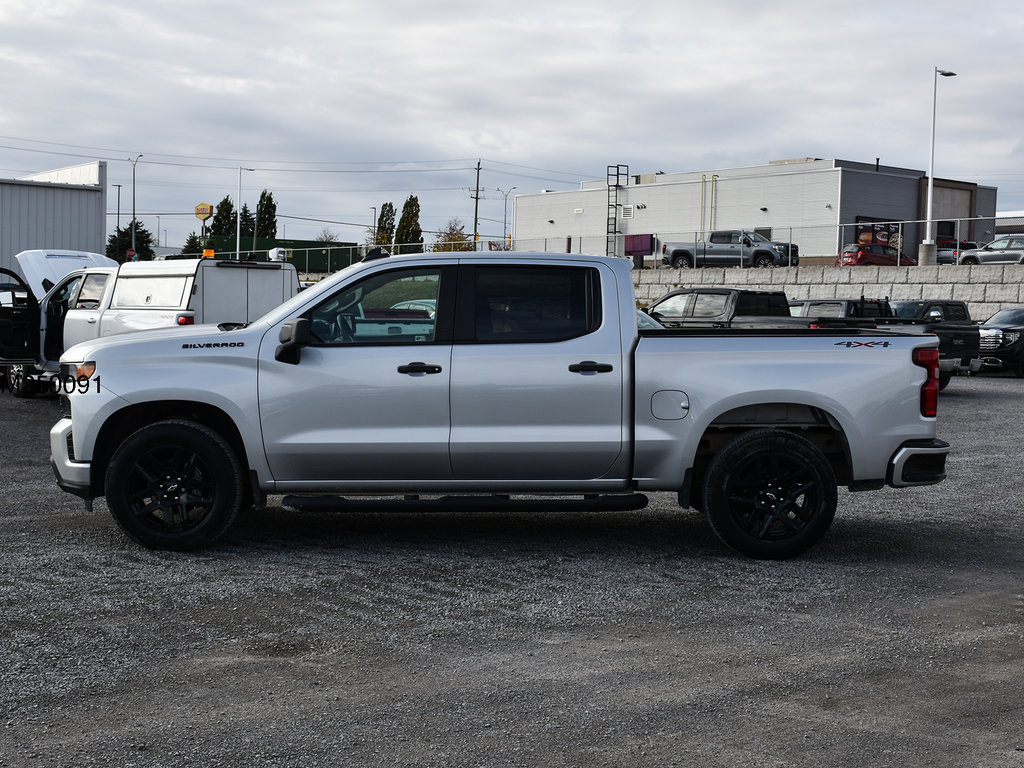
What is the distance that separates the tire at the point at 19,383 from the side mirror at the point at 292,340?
38.0ft

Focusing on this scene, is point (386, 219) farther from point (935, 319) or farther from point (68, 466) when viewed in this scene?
point (68, 466)

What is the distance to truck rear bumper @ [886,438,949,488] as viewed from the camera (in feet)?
23.8

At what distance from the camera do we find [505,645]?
5.48 m

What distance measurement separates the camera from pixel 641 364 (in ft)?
23.4

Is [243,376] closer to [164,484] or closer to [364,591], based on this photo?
[164,484]

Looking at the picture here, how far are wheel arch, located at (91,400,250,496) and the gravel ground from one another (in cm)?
57

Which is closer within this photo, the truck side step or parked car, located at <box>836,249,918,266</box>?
the truck side step

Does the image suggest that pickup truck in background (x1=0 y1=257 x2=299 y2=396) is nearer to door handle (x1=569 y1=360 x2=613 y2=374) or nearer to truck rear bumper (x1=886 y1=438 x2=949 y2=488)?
door handle (x1=569 y1=360 x2=613 y2=374)

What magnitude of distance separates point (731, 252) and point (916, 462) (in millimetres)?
34585

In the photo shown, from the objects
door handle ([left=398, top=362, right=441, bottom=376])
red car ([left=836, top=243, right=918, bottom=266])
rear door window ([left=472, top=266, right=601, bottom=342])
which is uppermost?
red car ([left=836, top=243, right=918, bottom=266])

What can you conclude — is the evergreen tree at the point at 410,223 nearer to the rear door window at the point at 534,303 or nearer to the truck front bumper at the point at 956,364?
the truck front bumper at the point at 956,364

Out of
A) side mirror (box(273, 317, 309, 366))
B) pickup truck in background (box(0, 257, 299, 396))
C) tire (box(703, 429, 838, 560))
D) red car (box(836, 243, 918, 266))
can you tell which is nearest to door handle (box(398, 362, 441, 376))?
side mirror (box(273, 317, 309, 366))

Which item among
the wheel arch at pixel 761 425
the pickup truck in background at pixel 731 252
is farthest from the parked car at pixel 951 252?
the wheel arch at pixel 761 425

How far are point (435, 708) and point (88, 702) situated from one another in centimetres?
139
